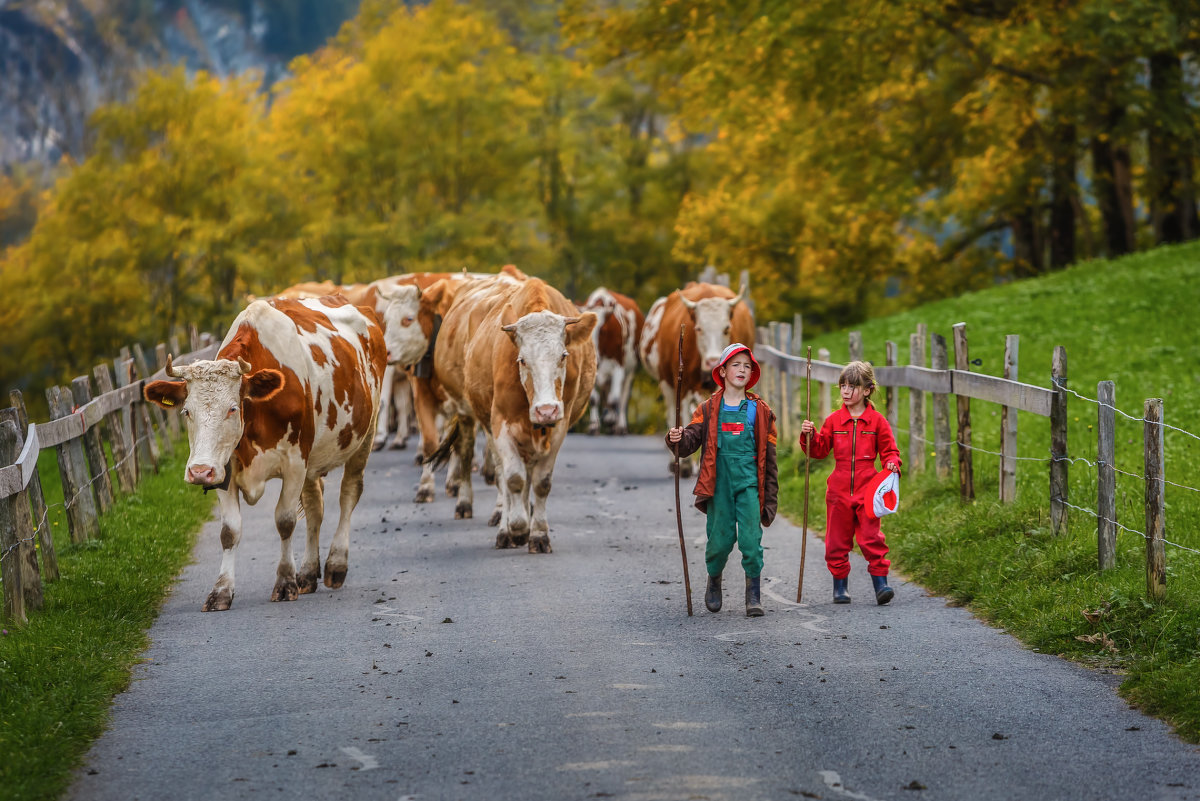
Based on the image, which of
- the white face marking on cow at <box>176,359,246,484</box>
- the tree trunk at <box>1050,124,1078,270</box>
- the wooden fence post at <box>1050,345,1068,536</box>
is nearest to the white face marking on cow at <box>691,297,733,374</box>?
the wooden fence post at <box>1050,345,1068,536</box>

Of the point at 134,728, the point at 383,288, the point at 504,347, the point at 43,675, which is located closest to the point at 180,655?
the point at 43,675

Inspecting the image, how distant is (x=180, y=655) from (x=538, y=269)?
41478mm

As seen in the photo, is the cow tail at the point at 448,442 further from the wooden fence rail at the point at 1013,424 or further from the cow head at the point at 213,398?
the cow head at the point at 213,398

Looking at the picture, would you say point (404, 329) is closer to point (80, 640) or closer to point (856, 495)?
point (856, 495)

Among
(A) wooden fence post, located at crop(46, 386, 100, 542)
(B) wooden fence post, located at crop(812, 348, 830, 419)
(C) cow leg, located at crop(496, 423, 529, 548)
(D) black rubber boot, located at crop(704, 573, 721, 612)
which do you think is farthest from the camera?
(B) wooden fence post, located at crop(812, 348, 830, 419)

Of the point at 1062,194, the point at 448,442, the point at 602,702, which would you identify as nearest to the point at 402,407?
the point at 448,442

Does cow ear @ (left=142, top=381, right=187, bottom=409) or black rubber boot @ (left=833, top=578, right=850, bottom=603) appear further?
black rubber boot @ (left=833, top=578, right=850, bottom=603)

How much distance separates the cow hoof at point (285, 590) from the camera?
31.7ft

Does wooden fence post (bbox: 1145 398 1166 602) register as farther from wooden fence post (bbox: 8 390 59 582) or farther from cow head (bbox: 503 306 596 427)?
wooden fence post (bbox: 8 390 59 582)

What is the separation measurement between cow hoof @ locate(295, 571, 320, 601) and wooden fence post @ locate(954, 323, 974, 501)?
Result: 5.17 m

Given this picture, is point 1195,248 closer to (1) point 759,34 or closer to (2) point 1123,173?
(2) point 1123,173

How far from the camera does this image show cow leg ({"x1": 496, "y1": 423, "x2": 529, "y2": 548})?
1171 cm

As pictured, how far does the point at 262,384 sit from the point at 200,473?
2.51ft

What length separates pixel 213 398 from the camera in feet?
30.0
